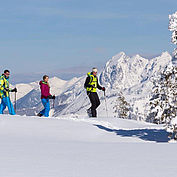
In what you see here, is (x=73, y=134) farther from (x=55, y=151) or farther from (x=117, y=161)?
(x=117, y=161)

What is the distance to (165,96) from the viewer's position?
1292 cm

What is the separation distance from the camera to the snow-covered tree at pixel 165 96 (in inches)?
501

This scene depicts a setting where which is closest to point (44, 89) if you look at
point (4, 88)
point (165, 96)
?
point (4, 88)

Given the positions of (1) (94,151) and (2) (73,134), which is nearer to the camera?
(1) (94,151)

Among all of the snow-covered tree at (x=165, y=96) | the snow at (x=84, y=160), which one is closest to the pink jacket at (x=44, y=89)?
the snow at (x=84, y=160)

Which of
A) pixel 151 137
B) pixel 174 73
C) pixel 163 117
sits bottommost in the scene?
pixel 151 137

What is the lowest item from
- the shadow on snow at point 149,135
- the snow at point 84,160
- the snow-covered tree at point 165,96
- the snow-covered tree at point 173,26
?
the shadow on snow at point 149,135

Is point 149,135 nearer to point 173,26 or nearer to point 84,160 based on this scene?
point 173,26

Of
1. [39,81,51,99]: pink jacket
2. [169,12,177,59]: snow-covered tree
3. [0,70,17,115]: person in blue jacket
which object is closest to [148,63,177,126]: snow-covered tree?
[169,12,177,59]: snow-covered tree

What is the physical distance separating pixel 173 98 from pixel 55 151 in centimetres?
A: 496

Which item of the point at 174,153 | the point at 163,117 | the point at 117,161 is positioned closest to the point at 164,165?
the point at 117,161

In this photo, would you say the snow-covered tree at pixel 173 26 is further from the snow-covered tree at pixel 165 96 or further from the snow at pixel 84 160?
the snow at pixel 84 160

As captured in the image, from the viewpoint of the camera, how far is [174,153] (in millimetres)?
8938

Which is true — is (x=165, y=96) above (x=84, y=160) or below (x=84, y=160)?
above
